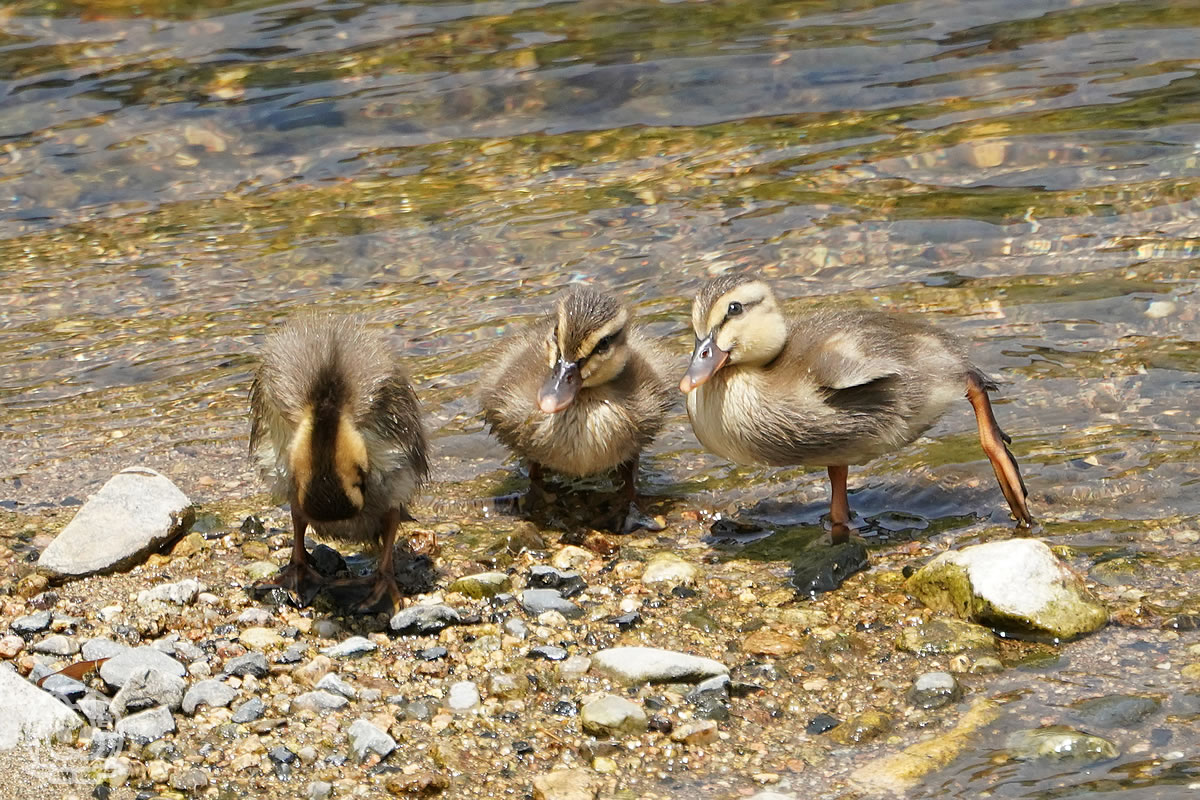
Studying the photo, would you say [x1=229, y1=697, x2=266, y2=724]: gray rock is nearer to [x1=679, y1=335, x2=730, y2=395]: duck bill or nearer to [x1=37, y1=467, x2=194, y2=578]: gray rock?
[x1=37, y1=467, x2=194, y2=578]: gray rock

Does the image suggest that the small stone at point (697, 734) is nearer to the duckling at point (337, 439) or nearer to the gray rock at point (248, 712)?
the gray rock at point (248, 712)

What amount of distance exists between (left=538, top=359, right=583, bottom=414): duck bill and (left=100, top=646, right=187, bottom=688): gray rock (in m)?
1.98

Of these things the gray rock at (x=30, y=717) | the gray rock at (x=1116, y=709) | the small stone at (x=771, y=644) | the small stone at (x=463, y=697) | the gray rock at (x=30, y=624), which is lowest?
the small stone at (x=771, y=644)

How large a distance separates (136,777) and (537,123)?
26.8 feet

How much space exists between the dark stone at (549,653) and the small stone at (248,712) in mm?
974

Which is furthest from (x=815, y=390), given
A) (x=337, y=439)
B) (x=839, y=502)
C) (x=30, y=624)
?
(x=30, y=624)

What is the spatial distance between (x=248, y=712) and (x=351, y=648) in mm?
603

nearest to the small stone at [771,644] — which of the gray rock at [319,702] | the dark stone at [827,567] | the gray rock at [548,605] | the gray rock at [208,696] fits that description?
the dark stone at [827,567]

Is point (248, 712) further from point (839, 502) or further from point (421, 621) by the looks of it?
point (839, 502)

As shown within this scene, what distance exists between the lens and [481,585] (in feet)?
18.7

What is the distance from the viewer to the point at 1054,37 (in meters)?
12.4

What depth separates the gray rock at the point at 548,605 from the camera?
5.52 m

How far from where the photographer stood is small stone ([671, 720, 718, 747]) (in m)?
4.52

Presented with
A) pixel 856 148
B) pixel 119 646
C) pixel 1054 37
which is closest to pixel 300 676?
pixel 119 646
